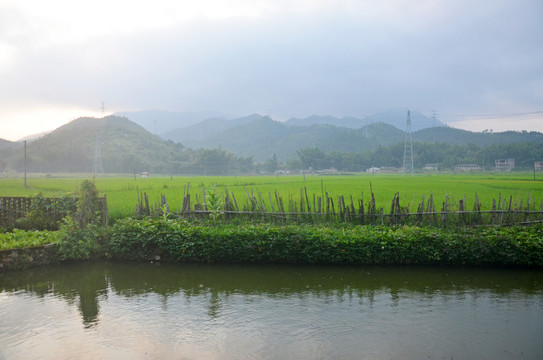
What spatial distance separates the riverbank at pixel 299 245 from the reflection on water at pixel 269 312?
316 mm

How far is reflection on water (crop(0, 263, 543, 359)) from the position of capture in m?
5.60

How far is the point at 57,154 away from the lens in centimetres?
5734

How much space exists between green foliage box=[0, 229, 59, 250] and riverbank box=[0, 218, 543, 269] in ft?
1.17

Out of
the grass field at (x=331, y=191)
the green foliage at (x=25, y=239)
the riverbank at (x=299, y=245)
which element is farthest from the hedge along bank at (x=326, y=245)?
the grass field at (x=331, y=191)

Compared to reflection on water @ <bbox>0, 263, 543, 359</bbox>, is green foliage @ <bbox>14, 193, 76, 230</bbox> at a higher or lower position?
higher

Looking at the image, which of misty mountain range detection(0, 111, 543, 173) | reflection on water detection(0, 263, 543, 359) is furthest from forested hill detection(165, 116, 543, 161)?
reflection on water detection(0, 263, 543, 359)

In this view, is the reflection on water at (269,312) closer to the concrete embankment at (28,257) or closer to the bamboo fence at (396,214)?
the concrete embankment at (28,257)

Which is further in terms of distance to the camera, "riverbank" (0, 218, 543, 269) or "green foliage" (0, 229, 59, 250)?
"green foliage" (0, 229, 59, 250)

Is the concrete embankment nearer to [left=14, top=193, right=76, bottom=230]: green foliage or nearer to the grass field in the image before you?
[left=14, top=193, right=76, bottom=230]: green foliage

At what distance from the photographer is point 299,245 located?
9.67 meters

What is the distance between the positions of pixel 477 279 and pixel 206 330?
5816mm

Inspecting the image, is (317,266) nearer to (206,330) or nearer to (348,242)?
(348,242)

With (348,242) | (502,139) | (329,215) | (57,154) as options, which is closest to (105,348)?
(348,242)

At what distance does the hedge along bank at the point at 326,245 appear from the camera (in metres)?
9.32
